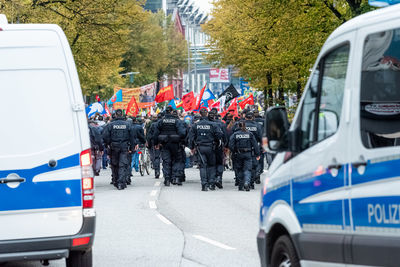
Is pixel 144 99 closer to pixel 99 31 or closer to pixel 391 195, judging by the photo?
pixel 99 31

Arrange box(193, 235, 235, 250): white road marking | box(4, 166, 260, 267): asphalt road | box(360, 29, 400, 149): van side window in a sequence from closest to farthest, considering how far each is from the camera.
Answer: box(360, 29, 400, 149): van side window < box(4, 166, 260, 267): asphalt road < box(193, 235, 235, 250): white road marking

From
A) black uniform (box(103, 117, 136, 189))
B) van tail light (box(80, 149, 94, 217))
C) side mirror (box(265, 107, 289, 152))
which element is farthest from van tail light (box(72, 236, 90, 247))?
black uniform (box(103, 117, 136, 189))

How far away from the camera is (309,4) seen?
24312 millimetres

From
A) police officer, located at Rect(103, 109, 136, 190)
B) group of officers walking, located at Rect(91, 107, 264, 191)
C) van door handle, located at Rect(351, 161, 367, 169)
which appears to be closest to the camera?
van door handle, located at Rect(351, 161, 367, 169)

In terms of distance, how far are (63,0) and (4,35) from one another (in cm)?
2758

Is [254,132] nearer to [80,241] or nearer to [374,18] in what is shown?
[80,241]

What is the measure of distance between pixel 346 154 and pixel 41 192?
10.5 ft

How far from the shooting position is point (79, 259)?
7926 millimetres

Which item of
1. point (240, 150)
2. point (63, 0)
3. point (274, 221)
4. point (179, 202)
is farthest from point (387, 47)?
point (63, 0)

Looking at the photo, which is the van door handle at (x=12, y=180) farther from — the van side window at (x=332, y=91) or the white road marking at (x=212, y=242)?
the white road marking at (x=212, y=242)

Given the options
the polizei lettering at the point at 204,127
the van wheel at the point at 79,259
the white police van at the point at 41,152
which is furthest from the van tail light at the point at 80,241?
the polizei lettering at the point at 204,127

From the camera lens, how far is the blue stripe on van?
23.8 ft

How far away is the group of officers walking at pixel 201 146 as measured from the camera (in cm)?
1991

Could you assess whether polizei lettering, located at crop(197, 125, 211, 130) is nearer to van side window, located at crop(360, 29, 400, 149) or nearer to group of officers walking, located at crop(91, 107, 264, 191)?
group of officers walking, located at crop(91, 107, 264, 191)
